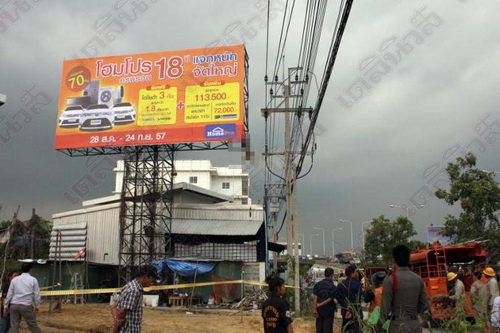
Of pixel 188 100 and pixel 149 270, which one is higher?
pixel 188 100

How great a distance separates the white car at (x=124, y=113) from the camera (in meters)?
26.1

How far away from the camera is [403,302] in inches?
196

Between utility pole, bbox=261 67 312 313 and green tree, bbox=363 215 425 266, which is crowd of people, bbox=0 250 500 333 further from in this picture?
green tree, bbox=363 215 425 266

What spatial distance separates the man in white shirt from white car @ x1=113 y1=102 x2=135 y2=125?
18205 mm

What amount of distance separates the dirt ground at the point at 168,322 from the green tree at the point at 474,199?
9464 mm

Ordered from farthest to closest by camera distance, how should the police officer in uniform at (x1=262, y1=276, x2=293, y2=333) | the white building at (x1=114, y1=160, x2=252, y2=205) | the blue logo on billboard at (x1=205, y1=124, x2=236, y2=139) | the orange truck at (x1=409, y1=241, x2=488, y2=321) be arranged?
the white building at (x1=114, y1=160, x2=252, y2=205), the blue logo on billboard at (x1=205, y1=124, x2=236, y2=139), the orange truck at (x1=409, y1=241, x2=488, y2=321), the police officer in uniform at (x1=262, y1=276, x2=293, y2=333)

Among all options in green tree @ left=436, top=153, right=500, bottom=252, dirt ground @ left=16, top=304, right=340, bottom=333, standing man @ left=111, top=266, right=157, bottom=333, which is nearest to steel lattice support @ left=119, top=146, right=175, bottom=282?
dirt ground @ left=16, top=304, right=340, bottom=333

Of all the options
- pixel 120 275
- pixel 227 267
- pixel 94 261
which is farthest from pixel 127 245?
pixel 227 267

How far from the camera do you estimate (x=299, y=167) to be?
19922 millimetres

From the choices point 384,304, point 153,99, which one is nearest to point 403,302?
point 384,304

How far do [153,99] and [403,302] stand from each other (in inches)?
889

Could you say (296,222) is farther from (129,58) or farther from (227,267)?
(129,58)

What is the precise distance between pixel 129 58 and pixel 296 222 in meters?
14.5

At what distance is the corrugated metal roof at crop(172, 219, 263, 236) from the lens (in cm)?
2608
